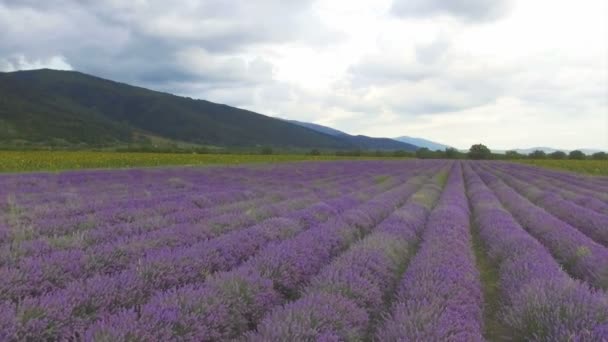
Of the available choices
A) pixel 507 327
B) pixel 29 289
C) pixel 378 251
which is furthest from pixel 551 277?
pixel 29 289

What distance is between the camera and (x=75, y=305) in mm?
3365

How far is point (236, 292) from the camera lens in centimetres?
392

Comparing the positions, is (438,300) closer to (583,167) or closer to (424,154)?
(583,167)

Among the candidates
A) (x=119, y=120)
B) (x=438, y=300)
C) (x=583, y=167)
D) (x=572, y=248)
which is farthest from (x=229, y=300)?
(x=119, y=120)

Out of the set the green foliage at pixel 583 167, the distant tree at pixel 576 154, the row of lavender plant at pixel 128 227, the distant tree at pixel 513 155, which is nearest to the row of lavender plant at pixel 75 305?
the row of lavender plant at pixel 128 227

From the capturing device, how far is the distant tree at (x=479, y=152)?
320 feet

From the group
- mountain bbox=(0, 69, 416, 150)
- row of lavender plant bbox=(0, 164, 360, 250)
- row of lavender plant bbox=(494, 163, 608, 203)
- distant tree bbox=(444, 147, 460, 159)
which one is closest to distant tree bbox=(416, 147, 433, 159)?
distant tree bbox=(444, 147, 460, 159)

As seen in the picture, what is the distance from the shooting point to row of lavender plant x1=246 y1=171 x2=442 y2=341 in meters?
3.09

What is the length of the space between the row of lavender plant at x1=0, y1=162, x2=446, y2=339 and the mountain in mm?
91814

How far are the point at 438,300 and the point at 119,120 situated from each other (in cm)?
19322

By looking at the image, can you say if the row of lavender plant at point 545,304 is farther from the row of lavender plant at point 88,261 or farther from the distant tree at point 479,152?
the distant tree at point 479,152

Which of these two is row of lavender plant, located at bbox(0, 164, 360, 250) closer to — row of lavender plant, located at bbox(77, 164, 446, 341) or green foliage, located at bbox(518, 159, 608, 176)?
row of lavender plant, located at bbox(77, 164, 446, 341)

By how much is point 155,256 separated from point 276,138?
18597 centimetres

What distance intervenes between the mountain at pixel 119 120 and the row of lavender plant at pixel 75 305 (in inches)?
3615
